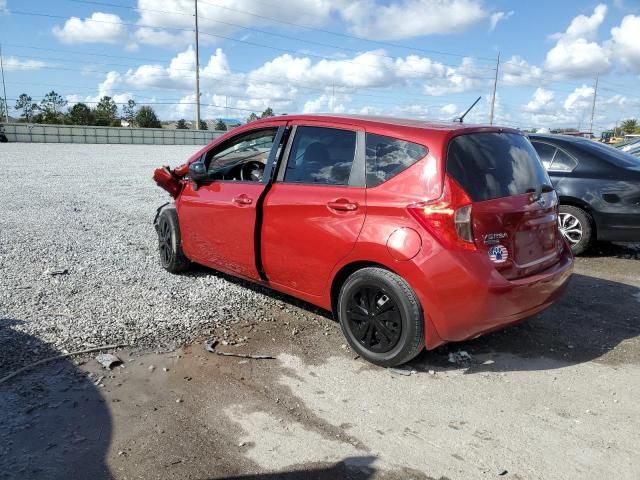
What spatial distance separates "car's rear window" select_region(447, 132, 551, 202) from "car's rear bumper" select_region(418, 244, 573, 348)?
1.80 ft

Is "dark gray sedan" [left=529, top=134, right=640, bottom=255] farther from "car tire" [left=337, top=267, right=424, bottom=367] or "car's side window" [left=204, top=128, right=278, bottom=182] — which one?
"car tire" [left=337, top=267, right=424, bottom=367]

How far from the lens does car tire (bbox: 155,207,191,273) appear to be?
18.3ft

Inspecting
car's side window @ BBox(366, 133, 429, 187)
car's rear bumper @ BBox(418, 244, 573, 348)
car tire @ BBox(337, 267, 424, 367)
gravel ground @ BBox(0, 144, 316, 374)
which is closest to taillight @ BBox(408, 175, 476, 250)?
car's rear bumper @ BBox(418, 244, 573, 348)

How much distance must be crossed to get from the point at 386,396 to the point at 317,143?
1.99 m

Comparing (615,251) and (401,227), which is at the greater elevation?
(401,227)

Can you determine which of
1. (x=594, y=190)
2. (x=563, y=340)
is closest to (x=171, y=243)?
(x=563, y=340)

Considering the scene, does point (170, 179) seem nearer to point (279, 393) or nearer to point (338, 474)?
point (279, 393)

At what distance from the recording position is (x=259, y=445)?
9.61 ft

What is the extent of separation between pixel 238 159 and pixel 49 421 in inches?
117

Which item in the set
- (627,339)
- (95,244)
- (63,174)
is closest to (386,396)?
(627,339)

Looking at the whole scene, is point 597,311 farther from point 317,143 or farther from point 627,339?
point 317,143

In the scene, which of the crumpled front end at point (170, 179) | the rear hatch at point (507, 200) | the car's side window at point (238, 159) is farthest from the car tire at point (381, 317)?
the crumpled front end at point (170, 179)

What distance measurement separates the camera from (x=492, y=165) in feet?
12.3

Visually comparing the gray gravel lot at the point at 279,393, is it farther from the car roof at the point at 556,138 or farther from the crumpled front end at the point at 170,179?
the car roof at the point at 556,138
